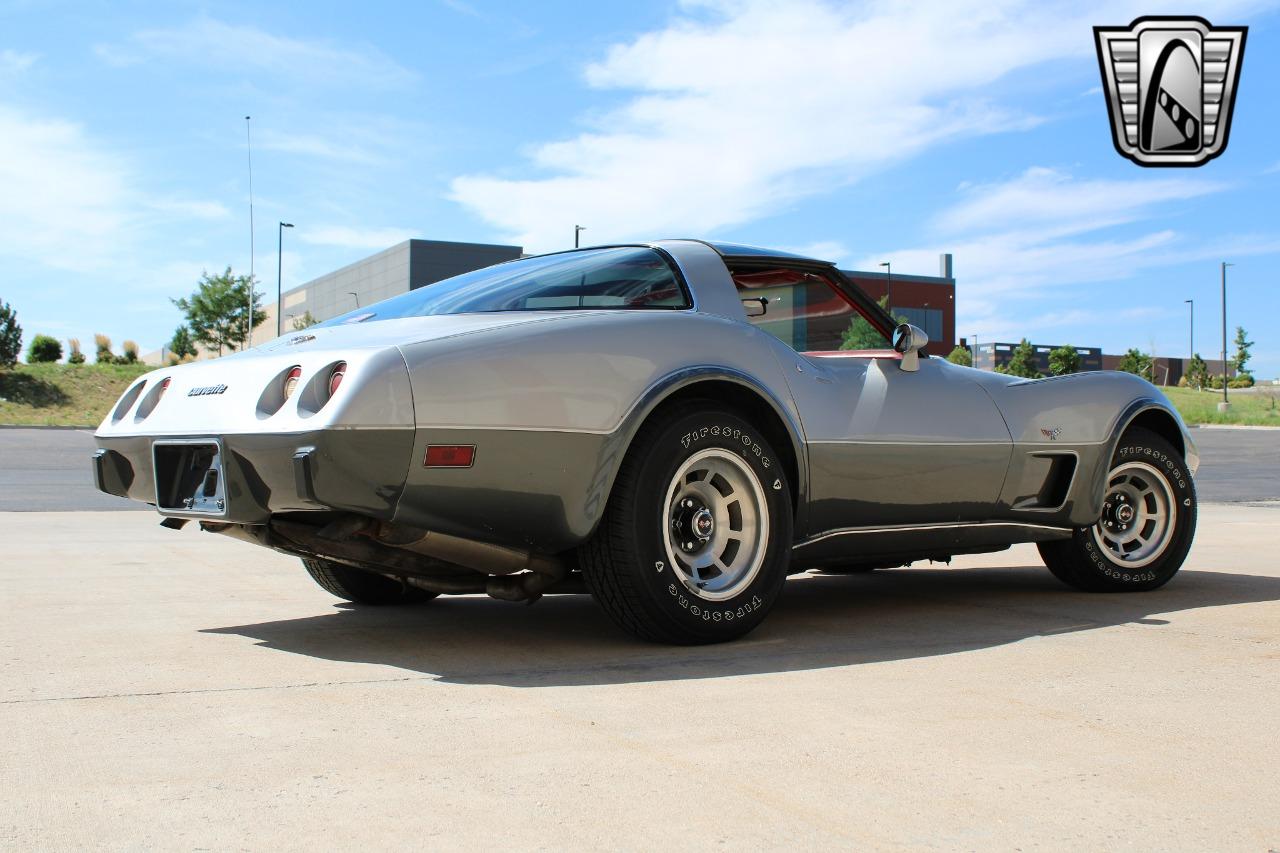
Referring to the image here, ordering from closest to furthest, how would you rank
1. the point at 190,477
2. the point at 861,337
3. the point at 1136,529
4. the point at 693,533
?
the point at 190,477 → the point at 693,533 → the point at 861,337 → the point at 1136,529

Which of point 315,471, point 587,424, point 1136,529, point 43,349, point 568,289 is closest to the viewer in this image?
point 315,471

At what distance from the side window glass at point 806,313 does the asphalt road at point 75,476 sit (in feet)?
24.0

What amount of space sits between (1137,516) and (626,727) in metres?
3.62

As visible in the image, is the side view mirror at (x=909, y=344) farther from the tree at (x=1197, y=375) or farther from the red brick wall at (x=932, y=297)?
the tree at (x=1197, y=375)

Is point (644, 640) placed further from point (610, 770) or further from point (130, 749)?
point (130, 749)

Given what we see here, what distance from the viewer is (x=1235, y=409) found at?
196 ft

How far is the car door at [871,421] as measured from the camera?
4340 millimetres

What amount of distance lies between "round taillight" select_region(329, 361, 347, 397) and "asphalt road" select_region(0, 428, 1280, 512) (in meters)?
7.39

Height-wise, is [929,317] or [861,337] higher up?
[929,317]

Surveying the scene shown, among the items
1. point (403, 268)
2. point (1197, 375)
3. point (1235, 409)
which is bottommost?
point (1235, 409)

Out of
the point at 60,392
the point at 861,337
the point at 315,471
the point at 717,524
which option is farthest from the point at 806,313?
the point at 60,392

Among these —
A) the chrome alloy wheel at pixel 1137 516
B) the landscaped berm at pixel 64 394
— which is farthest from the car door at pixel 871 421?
the landscaped berm at pixel 64 394

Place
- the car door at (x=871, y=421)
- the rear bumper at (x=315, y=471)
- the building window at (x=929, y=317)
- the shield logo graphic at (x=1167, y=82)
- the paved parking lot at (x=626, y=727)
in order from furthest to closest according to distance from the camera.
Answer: the building window at (x=929, y=317)
the shield logo graphic at (x=1167, y=82)
the car door at (x=871, y=421)
the rear bumper at (x=315, y=471)
the paved parking lot at (x=626, y=727)

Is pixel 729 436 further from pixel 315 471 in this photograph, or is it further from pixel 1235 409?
pixel 1235 409
